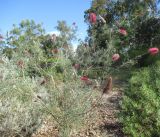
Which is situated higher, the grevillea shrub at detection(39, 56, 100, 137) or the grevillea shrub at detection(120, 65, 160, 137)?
the grevillea shrub at detection(39, 56, 100, 137)

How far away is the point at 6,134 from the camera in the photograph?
5.78m

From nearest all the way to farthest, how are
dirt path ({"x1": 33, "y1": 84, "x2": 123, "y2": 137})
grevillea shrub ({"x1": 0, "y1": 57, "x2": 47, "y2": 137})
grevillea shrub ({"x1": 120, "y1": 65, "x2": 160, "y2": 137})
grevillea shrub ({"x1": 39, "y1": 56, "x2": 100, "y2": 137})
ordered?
grevillea shrub ({"x1": 39, "y1": 56, "x2": 100, "y2": 137}) → grevillea shrub ({"x1": 0, "y1": 57, "x2": 47, "y2": 137}) → grevillea shrub ({"x1": 120, "y1": 65, "x2": 160, "y2": 137}) → dirt path ({"x1": 33, "y1": 84, "x2": 123, "y2": 137})

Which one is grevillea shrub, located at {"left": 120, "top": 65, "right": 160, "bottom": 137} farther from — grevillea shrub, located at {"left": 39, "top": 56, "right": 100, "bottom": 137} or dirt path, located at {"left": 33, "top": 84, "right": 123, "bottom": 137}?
grevillea shrub, located at {"left": 39, "top": 56, "right": 100, "bottom": 137}

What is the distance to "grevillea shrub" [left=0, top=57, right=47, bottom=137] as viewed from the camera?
5.73 metres

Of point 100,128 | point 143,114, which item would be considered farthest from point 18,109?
point 143,114

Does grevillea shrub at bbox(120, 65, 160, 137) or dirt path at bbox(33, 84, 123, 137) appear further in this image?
dirt path at bbox(33, 84, 123, 137)

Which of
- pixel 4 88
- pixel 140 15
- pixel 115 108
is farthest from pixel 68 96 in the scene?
pixel 140 15

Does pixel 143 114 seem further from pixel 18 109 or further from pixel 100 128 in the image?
pixel 18 109

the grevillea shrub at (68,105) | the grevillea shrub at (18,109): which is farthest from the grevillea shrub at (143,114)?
the grevillea shrub at (18,109)

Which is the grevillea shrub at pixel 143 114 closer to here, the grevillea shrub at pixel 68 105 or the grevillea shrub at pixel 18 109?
the grevillea shrub at pixel 68 105

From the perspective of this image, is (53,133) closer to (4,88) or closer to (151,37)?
(4,88)

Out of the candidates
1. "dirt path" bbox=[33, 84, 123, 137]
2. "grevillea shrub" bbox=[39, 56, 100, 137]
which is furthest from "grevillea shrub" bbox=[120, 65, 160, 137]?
"grevillea shrub" bbox=[39, 56, 100, 137]

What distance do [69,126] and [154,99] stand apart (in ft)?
5.46

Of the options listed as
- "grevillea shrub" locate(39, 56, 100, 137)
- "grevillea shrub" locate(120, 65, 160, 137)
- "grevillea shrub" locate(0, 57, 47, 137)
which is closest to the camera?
"grevillea shrub" locate(39, 56, 100, 137)
